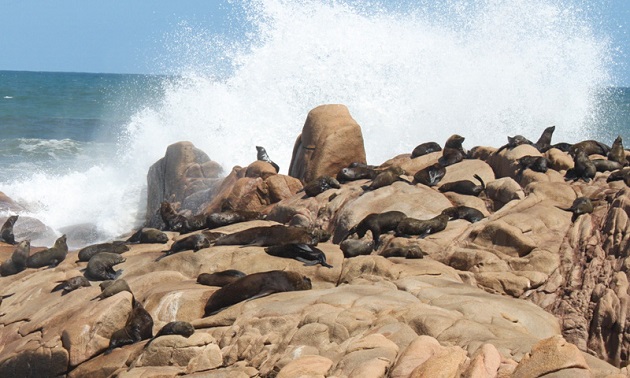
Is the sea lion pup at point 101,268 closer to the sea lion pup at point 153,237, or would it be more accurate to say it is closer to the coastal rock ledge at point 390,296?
the coastal rock ledge at point 390,296

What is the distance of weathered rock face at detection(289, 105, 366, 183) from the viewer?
19500 millimetres

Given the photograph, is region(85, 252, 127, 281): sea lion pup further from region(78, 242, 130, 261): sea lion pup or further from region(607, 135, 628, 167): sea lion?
region(607, 135, 628, 167): sea lion

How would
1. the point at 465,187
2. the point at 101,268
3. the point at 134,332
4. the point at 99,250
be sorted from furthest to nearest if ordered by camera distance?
the point at 465,187 → the point at 99,250 → the point at 101,268 → the point at 134,332

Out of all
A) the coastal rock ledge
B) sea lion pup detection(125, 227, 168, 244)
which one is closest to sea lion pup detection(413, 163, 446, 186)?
the coastal rock ledge

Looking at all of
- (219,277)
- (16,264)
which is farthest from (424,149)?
(16,264)

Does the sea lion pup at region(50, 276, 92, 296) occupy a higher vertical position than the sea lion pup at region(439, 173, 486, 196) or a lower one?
lower

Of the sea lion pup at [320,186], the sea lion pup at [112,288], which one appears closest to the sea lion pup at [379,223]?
the sea lion pup at [320,186]

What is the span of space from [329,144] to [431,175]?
3.70 m

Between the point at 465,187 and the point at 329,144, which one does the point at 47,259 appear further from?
the point at 465,187

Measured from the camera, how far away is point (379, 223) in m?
13.8

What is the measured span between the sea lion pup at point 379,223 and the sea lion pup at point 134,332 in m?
4.70

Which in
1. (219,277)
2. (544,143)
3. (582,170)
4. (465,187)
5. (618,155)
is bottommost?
(219,277)

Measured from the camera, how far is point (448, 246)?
13.2 metres

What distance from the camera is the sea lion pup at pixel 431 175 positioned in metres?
16.5
